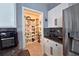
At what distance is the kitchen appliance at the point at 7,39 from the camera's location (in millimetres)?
1842

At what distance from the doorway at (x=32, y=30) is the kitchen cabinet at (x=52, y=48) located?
8cm

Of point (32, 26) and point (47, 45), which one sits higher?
point (32, 26)

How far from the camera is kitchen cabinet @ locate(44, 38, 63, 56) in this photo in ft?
6.13

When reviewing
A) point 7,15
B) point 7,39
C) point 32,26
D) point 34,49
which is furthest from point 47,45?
point 7,15

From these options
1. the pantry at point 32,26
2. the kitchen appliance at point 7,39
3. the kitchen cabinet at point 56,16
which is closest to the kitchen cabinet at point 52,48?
the pantry at point 32,26

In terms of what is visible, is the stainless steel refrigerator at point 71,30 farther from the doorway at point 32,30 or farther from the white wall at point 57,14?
the doorway at point 32,30

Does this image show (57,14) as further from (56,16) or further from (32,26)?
(32,26)

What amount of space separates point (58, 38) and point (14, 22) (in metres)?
0.60

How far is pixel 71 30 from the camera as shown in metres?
1.81

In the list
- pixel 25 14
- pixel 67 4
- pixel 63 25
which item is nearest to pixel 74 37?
pixel 63 25

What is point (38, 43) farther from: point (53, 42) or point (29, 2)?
point (29, 2)

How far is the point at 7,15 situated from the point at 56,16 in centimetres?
62

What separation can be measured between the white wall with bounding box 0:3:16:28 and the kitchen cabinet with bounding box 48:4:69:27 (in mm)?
461

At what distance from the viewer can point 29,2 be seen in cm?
186
